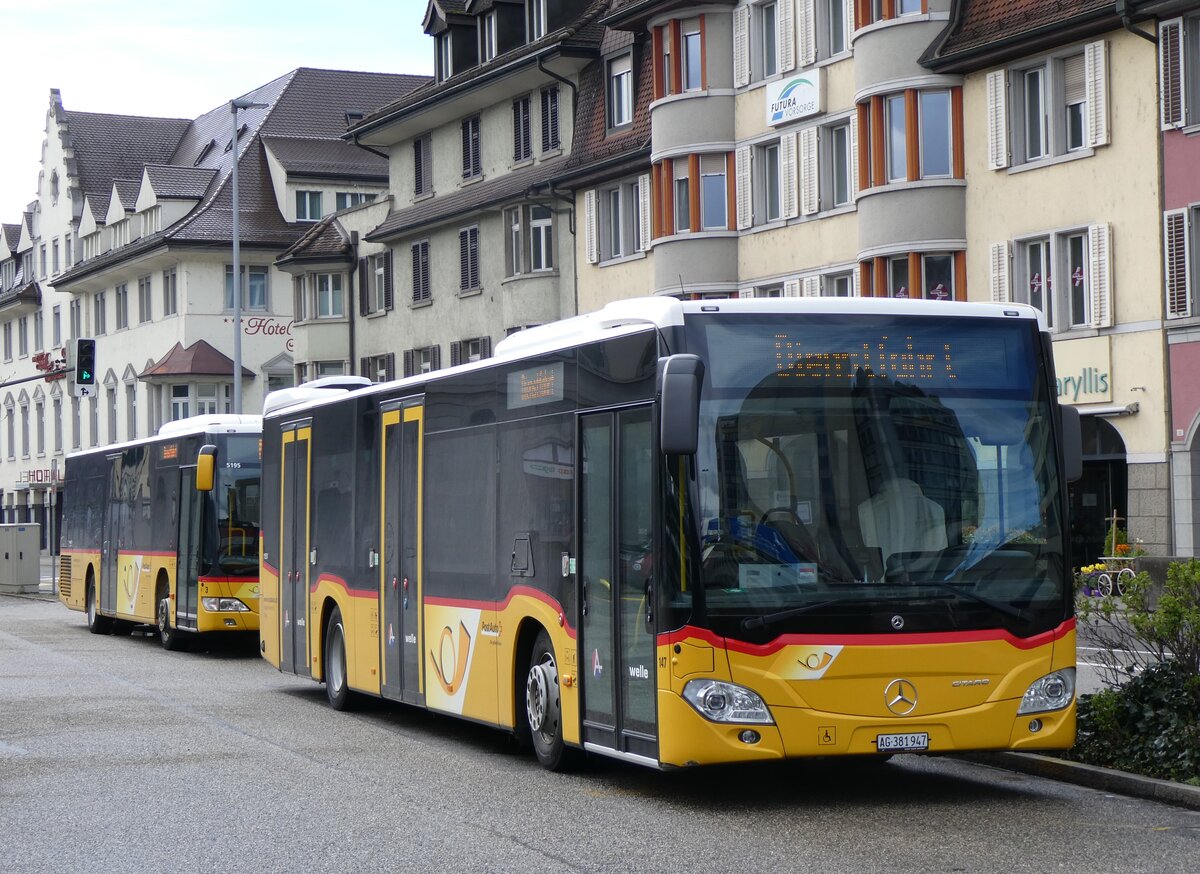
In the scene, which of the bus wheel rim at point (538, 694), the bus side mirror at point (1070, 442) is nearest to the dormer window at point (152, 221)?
the bus wheel rim at point (538, 694)

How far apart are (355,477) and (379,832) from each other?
7.48m

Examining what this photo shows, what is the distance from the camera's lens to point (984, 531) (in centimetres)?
1105

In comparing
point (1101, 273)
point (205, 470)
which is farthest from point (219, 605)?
point (1101, 273)

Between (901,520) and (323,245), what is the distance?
165 feet

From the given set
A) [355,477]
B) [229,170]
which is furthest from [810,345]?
[229,170]

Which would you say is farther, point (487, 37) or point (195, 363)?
point (195, 363)

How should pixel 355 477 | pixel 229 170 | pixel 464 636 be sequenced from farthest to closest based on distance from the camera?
pixel 229 170
pixel 355 477
pixel 464 636

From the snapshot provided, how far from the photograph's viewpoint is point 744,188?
1590 inches

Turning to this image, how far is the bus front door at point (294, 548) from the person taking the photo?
1936cm

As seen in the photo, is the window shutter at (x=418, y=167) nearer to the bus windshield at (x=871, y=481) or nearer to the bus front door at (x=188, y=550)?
the bus front door at (x=188, y=550)

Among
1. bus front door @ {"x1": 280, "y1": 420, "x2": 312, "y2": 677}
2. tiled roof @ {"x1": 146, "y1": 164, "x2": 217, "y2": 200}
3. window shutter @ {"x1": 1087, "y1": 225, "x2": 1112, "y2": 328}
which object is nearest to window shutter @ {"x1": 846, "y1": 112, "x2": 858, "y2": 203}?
window shutter @ {"x1": 1087, "y1": 225, "x2": 1112, "y2": 328}

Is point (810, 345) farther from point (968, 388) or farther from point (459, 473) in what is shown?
point (459, 473)

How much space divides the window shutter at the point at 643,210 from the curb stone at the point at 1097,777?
30.8m

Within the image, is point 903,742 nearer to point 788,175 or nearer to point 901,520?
point 901,520
